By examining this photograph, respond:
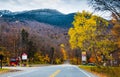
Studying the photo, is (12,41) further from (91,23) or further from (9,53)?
(91,23)

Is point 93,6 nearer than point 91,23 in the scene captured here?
Yes

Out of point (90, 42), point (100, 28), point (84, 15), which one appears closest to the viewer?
point (100, 28)

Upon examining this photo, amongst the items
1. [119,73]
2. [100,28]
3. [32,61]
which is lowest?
[32,61]

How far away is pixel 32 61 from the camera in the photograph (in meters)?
144

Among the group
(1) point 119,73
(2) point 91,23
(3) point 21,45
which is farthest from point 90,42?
(3) point 21,45

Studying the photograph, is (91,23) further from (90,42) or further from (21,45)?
(21,45)

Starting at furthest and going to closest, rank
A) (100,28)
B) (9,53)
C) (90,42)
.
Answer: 1. (9,53)
2. (90,42)
3. (100,28)

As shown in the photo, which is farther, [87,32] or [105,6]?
[87,32]

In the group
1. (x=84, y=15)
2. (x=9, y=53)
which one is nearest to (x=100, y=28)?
(x=84, y=15)

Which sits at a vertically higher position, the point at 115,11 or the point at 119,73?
the point at 115,11

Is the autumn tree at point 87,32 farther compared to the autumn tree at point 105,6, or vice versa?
the autumn tree at point 87,32

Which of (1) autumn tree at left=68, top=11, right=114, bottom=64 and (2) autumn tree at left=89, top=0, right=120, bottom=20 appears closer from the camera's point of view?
(2) autumn tree at left=89, top=0, right=120, bottom=20

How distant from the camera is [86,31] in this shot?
5128 cm

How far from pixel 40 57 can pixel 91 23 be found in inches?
4190
